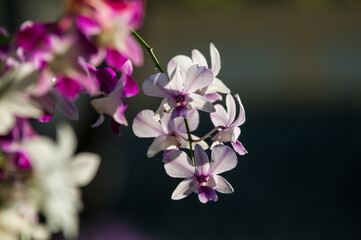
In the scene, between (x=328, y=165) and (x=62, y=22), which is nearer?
(x=62, y=22)

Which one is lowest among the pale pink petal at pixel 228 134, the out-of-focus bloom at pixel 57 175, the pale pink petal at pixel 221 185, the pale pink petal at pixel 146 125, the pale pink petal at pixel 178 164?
the out-of-focus bloom at pixel 57 175

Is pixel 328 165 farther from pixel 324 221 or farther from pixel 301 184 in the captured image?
pixel 324 221

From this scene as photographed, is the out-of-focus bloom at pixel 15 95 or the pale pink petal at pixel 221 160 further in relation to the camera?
the pale pink petal at pixel 221 160

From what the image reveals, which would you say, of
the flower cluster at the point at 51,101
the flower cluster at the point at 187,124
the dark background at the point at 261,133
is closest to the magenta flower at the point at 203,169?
the flower cluster at the point at 187,124

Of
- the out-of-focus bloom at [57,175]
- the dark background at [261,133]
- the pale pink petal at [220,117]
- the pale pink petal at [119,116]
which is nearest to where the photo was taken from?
the out-of-focus bloom at [57,175]

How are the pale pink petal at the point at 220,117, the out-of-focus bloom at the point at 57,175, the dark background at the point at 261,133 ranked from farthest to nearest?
the dark background at the point at 261,133, the pale pink petal at the point at 220,117, the out-of-focus bloom at the point at 57,175

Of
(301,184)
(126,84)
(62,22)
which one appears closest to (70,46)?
(62,22)

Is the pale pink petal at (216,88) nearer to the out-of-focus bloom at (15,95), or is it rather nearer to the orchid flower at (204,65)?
the orchid flower at (204,65)

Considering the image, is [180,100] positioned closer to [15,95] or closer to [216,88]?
[216,88]
